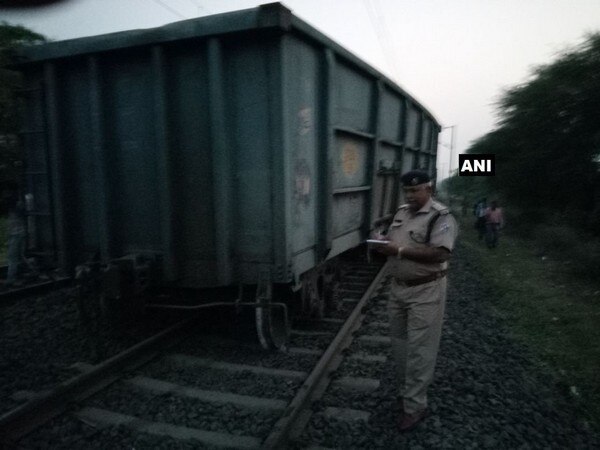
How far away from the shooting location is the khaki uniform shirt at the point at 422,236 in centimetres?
304

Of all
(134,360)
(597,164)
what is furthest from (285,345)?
(597,164)

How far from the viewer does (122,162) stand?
161 inches

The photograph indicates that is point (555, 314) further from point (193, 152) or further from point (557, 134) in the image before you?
point (557, 134)

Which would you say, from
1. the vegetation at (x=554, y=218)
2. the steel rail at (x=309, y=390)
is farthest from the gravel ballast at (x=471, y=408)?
the vegetation at (x=554, y=218)

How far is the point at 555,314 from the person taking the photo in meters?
6.19

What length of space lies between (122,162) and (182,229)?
0.86 m

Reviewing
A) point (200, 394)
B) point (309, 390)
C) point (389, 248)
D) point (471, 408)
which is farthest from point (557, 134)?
point (200, 394)

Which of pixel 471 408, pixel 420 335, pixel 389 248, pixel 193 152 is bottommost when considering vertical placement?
pixel 471 408

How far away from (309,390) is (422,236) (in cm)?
145

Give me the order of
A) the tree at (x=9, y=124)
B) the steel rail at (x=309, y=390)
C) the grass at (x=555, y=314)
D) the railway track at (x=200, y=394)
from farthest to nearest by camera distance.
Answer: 1. the tree at (x=9, y=124)
2. the grass at (x=555, y=314)
3. the railway track at (x=200, y=394)
4. the steel rail at (x=309, y=390)

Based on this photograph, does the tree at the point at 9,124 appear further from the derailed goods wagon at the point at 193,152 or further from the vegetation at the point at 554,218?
the vegetation at the point at 554,218

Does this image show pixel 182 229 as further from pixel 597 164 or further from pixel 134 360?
pixel 597 164

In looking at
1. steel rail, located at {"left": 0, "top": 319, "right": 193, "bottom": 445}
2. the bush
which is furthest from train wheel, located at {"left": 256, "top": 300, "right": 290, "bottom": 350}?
the bush

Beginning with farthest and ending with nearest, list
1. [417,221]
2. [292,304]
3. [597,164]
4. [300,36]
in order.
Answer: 1. [597,164]
2. [292,304]
3. [300,36]
4. [417,221]
